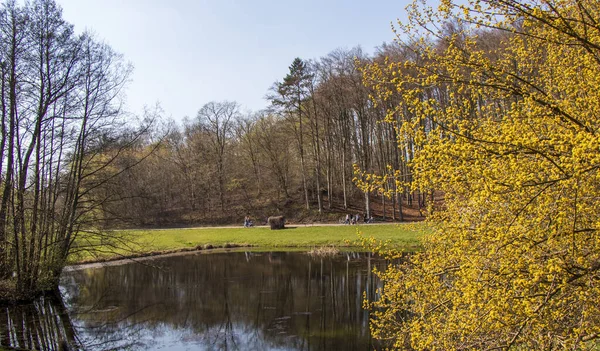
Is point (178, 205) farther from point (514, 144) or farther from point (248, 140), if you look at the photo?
point (514, 144)

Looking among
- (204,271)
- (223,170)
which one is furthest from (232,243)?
(223,170)

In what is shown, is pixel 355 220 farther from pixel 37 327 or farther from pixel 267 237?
pixel 37 327

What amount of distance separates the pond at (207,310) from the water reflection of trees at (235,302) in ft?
0.11

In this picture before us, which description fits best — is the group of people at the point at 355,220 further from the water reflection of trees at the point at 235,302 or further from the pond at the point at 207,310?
the pond at the point at 207,310

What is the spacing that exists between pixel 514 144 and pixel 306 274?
19.4 meters

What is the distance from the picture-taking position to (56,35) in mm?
16562

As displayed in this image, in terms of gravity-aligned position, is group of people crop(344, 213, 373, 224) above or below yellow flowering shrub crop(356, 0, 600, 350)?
below

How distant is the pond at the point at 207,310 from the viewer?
13328mm

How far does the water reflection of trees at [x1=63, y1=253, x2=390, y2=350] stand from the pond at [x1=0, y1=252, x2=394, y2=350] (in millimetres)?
34

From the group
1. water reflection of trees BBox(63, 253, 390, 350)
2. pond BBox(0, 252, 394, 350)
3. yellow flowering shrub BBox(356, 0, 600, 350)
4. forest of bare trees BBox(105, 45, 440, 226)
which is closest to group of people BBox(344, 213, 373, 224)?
forest of bare trees BBox(105, 45, 440, 226)

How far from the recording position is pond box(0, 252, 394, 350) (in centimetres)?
1333

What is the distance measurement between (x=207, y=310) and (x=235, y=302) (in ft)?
4.36

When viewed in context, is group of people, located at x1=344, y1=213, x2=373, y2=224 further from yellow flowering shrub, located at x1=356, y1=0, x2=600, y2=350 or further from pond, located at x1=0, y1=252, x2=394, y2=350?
yellow flowering shrub, located at x1=356, y1=0, x2=600, y2=350

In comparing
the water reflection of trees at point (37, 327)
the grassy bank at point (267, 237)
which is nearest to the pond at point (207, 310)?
the water reflection of trees at point (37, 327)
